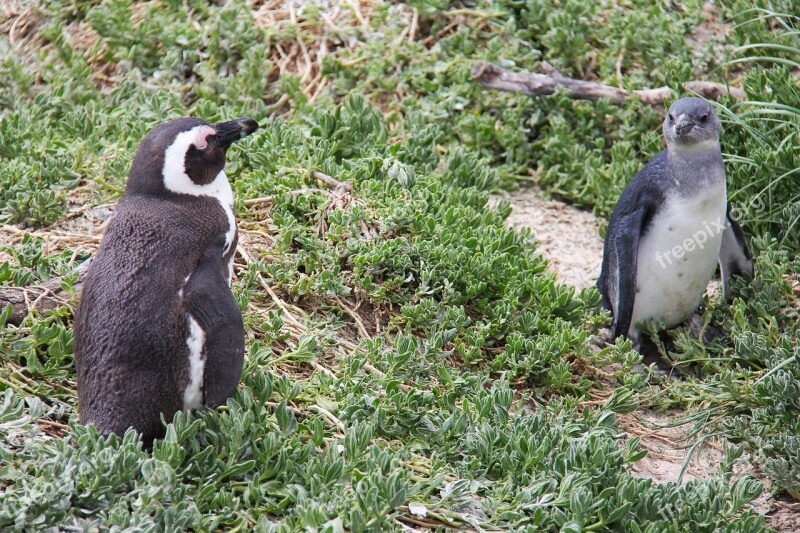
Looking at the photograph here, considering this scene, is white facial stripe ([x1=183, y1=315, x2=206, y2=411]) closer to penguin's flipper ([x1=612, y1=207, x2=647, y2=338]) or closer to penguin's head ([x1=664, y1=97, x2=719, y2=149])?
penguin's flipper ([x1=612, y1=207, x2=647, y2=338])

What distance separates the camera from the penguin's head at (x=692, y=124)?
14.0 feet

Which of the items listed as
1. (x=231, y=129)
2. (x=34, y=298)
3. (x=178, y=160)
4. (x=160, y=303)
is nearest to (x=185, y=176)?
(x=178, y=160)

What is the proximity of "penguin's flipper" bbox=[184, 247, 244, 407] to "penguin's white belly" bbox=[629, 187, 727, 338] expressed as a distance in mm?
2173

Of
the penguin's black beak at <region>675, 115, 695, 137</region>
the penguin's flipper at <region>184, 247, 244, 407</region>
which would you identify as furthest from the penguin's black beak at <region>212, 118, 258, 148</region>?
the penguin's black beak at <region>675, 115, 695, 137</region>

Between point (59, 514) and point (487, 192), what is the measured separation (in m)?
2.90

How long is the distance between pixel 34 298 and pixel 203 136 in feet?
3.40

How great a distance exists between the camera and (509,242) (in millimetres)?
4449

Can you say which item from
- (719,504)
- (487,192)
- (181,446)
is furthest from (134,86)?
(719,504)

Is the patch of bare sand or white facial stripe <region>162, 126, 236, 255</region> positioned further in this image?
the patch of bare sand

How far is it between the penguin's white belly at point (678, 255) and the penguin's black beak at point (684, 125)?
30cm

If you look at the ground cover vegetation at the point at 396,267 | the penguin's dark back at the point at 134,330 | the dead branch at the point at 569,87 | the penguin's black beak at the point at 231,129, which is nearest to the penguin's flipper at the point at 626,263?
the ground cover vegetation at the point at 396,267

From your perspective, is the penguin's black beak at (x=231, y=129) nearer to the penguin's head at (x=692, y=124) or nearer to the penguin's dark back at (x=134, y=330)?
the penguin's dark back at (x=134, y=330)

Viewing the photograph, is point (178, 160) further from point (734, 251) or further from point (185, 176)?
point (734, 251)

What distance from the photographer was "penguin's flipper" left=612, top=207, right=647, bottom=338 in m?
4.31
